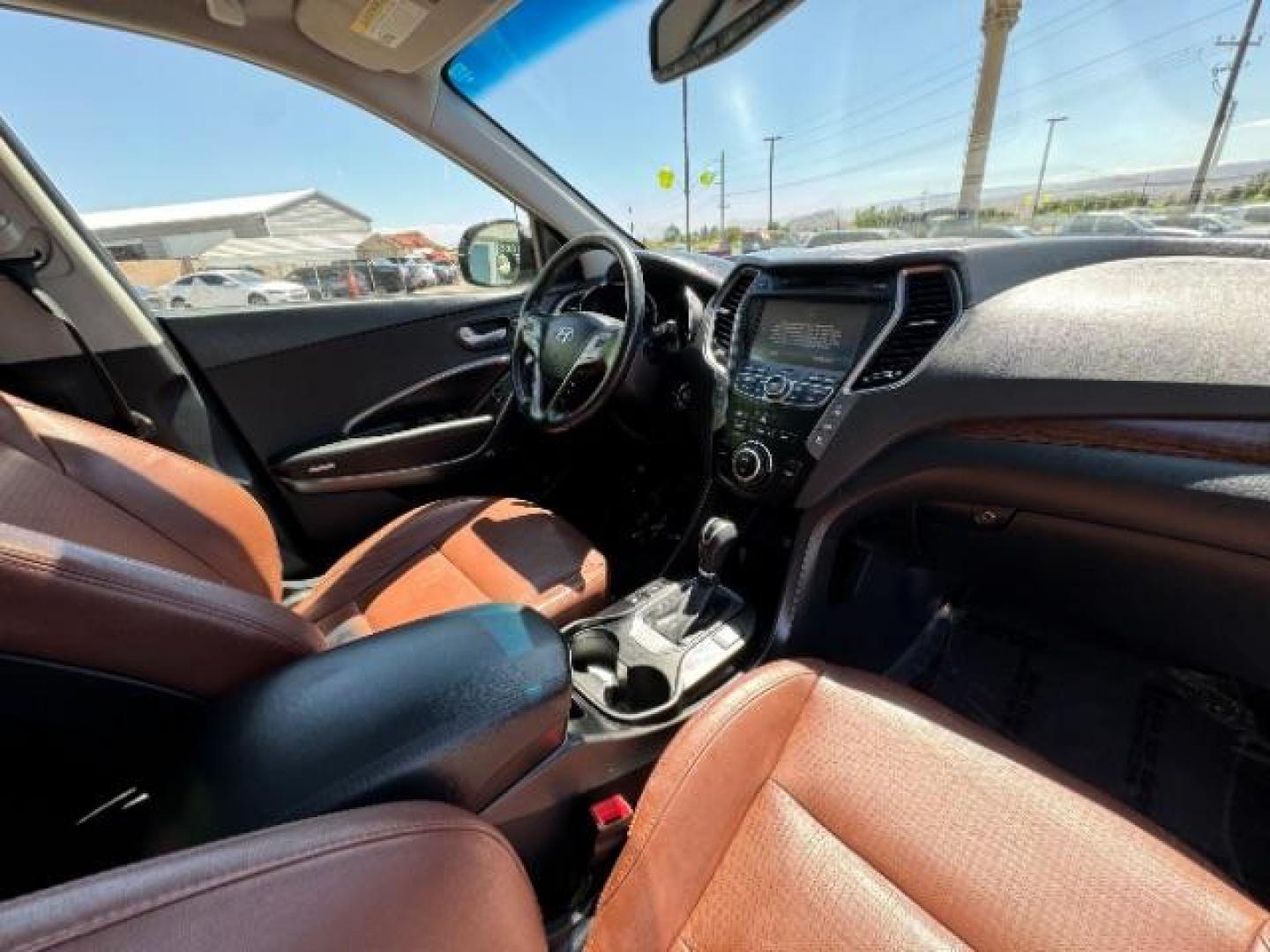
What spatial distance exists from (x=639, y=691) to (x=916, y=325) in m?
0.75

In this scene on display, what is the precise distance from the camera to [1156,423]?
2.55 ft

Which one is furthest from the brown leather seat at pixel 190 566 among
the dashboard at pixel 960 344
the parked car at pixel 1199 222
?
the parked car at pixel 1199 222

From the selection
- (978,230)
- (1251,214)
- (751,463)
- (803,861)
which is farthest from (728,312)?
(803,861)

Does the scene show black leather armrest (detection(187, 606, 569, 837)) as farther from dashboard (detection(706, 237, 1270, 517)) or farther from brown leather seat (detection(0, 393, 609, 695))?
dashboard (detection(706, 237, 1270, 517))

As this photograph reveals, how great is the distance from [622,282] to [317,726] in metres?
1.36

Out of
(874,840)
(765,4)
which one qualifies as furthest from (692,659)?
(765,4)

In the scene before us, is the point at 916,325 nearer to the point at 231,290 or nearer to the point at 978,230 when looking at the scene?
the point at 978,230

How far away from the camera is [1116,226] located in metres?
1.02

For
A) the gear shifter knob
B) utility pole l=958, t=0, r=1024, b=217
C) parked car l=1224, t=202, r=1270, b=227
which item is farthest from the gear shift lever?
parked car l=1224, t=202, r=1270, b=227

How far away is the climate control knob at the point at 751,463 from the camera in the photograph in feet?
3.91

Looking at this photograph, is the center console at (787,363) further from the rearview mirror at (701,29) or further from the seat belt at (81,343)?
the seat belt at (81,343)

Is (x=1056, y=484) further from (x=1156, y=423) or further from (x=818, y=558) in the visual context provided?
(x=818, y=558)

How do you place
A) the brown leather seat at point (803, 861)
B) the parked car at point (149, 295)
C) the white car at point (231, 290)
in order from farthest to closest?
the white car at point (231, 290) < the parked car at point (149, 295) < the brown leather seat at point (803, 861)

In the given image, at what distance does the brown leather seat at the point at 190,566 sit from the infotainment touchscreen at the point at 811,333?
1.92ft
